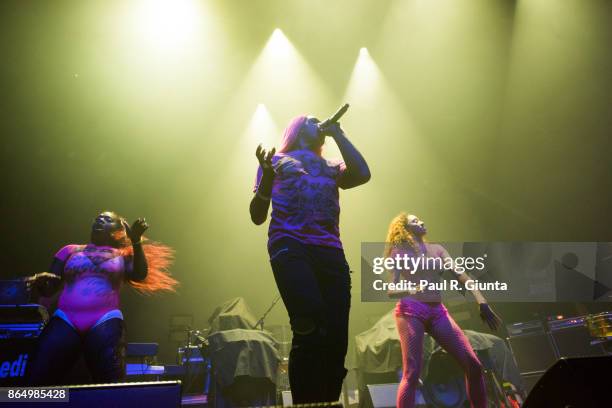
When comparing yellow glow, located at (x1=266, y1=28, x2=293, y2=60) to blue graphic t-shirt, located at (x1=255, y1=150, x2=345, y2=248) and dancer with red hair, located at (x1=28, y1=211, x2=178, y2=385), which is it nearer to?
dancer with red hair, located at (x1=28, y1=211, x2=178, y2=385)

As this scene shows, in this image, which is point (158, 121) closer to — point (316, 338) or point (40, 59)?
point (40, 59)

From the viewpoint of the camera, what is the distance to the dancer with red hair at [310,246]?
2049 millimetres

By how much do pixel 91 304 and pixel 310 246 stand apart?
4.91 ft

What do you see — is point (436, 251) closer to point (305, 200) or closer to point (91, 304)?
point (305, 200)

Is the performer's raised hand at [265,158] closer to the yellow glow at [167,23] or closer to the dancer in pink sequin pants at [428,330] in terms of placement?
the dancer in pink sequin pants at [428,330]

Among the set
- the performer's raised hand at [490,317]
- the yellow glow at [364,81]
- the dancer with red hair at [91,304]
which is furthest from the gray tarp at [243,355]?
the yellow glow at [364,81]

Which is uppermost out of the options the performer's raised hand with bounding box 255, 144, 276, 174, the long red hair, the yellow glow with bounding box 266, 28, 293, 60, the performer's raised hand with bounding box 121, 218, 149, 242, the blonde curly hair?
the yellow glow with bounding box 266, 28, 293, 60

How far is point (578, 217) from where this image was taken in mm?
7164

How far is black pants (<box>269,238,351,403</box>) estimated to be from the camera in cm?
202

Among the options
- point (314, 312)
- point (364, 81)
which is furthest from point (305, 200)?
point (364, 81)

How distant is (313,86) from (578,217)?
15.1 feet

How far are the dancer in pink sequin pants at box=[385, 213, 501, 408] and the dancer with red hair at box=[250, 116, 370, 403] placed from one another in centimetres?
109

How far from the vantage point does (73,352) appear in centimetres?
271

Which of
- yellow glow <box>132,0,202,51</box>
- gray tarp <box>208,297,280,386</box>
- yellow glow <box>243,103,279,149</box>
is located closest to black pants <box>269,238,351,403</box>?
gray tarp <box>208,297,280,386</box>
